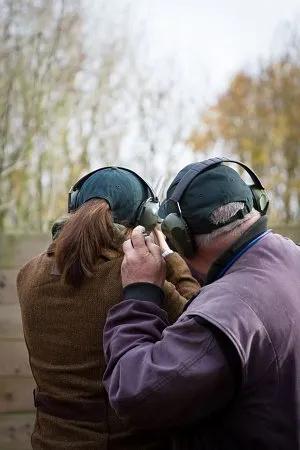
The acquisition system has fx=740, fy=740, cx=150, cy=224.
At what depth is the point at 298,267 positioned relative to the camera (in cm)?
185

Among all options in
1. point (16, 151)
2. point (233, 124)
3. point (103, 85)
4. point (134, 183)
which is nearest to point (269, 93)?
point (233, 124)

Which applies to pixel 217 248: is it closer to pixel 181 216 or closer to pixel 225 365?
pixel 181 216

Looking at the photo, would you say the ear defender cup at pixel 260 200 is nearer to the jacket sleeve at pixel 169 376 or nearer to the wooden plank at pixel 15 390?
the jacket sleeve at pixel 169 376

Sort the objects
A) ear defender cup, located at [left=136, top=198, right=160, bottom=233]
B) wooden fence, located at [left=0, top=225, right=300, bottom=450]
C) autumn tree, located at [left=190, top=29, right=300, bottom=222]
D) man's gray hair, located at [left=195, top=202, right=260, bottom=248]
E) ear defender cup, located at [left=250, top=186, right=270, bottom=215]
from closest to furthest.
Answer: man's gray hair, located at [left=195, top=202, right=260, bottom=248] → ear defender cup, located at [left=250, top=186, right=270, bottom=215] → ear defender cup, located at [left=136, top=198, right=160, bottom=233] → wooden fence, located at [left=0, top=225, right=300, bottom=450] → autumn tree, located at [left=190, top=29, right=300, bottom=222]

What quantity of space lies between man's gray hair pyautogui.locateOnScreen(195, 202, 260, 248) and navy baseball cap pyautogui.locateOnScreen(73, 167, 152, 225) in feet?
1.32

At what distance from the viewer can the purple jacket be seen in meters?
1.65

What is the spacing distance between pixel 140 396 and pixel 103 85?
39.9ft

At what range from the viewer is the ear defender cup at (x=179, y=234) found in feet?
6.15

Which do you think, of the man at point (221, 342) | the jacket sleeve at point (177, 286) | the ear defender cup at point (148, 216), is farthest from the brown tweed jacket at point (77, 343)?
the man at point (221, 342)

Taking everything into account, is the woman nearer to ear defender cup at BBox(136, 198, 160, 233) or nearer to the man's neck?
ear defender cup at BBox(136, 198, 160, 233)

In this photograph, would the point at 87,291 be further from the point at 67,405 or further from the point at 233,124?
the point at 233,124

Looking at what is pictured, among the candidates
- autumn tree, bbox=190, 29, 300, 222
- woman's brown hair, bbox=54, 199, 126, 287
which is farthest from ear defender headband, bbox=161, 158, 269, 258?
autumn tree, bbox=190, 29, 300, 222

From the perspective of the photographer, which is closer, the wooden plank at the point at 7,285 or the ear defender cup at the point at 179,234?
the ear defender cup at the point at 179,234

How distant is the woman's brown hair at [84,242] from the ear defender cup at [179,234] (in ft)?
0.90
